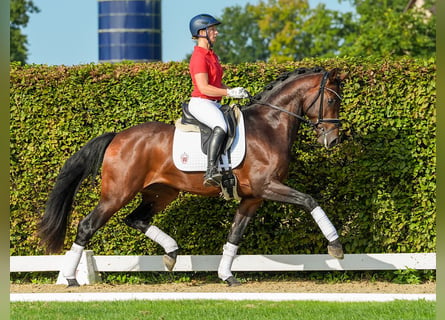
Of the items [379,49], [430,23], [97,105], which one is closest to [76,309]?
[97,105]

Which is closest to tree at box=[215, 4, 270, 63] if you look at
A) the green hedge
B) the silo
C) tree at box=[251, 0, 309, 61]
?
tree at box=[251, 0, 309, 61]

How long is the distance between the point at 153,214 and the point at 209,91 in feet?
5.99

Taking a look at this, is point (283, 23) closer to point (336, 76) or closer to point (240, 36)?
point (240, 36)

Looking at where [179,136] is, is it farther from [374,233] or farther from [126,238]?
[374,233]

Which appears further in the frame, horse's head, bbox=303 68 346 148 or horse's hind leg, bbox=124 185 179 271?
horse's hind leg, bbox=124 185 179 271

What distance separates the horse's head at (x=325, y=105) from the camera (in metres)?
8.48

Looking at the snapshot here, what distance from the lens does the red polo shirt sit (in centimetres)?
833

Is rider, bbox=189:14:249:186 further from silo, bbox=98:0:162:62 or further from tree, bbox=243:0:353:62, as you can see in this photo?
tree, bbox=243:0:353:62

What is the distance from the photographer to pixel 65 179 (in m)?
8.98

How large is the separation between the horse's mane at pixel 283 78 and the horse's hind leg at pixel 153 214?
1.53m

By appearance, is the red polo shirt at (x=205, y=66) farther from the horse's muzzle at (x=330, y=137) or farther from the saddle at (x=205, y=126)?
the horse's muzzle at (x=330, y=137)

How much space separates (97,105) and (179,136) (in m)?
1.70

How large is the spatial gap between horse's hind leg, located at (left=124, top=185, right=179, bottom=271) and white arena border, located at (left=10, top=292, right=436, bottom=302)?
73 cm

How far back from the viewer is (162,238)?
9000mm
